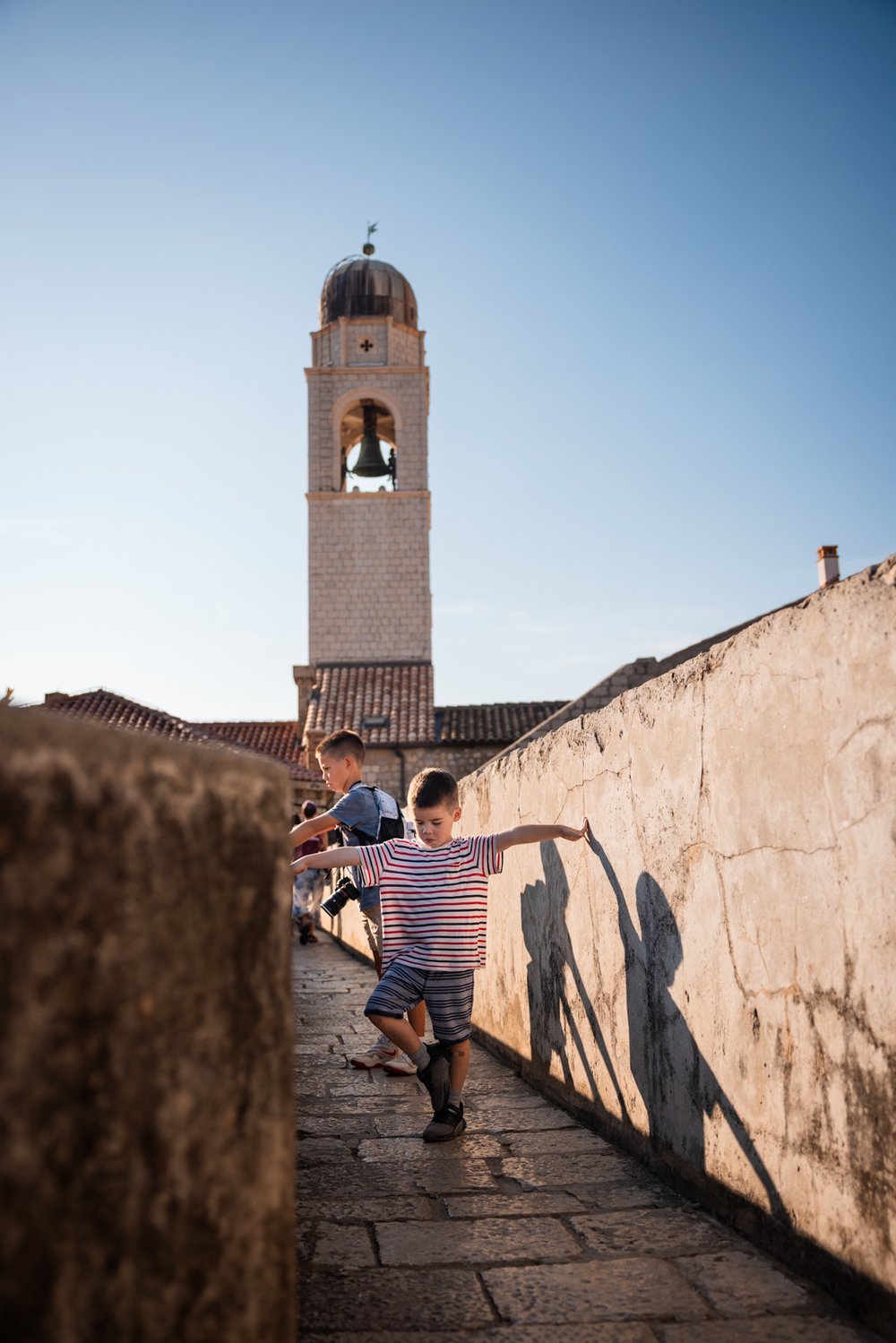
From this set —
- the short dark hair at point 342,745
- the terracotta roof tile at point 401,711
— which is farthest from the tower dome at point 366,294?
the short dark hair at point 342,745

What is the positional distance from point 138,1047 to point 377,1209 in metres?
1.80

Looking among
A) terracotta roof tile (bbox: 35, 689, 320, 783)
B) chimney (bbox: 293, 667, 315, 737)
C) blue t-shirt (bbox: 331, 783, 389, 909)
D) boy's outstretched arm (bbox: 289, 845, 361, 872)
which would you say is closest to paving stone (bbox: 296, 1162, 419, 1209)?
boy's outstretched arm (bbox: 289, 845, 361, 872)

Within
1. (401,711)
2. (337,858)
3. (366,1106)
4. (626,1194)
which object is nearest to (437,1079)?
(366,1106)

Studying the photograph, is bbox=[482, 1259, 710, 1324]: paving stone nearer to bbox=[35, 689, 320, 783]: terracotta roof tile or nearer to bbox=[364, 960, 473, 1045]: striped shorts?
bbox=[364, 960, 473, 1045]: striped shorts

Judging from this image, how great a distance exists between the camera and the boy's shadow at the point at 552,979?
343 centimetres

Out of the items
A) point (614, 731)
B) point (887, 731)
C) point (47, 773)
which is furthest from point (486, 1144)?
Answer: point (47, 773)

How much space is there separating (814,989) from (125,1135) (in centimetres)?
136

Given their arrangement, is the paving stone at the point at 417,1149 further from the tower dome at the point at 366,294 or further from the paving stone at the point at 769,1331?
the tower dome at the point at 366,294

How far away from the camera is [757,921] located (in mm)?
2213

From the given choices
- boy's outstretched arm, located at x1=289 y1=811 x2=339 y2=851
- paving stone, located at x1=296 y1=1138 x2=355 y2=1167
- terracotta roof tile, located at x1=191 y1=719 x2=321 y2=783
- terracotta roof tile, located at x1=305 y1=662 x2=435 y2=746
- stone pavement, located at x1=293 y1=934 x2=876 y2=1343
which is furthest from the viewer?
terracotta roof tile, located at x1=191 y1=719 x2=321 y2=783

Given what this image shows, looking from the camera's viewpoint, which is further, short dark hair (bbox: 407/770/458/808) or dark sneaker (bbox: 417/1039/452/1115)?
short dark hair (bbox: 407/770/458/808)

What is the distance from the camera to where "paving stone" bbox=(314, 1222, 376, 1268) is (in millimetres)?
2182

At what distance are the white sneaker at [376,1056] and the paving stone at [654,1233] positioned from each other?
2.22 metres

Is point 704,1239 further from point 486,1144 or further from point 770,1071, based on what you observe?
point 486,1144
